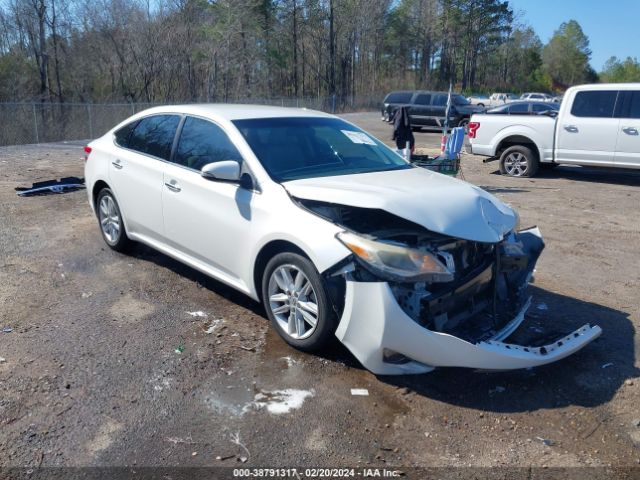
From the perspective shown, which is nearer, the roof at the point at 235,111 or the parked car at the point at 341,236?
the parked car at the point at 341,236

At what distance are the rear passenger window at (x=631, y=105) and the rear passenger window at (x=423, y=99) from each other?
16229 mm

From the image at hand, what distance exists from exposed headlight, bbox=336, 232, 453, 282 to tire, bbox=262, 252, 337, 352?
0.39m

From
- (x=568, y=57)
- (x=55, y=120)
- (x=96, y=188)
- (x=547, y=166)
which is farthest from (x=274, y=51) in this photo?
(x=568, y=57)

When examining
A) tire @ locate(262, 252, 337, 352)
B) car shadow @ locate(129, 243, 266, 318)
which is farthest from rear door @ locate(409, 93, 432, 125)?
tire @ locate(262, 252, 337, 352)

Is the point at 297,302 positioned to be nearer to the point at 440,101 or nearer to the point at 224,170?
the point at 224,170

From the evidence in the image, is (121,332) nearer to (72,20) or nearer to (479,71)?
(72,20)

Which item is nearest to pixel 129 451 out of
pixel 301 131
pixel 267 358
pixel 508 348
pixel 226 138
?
pixel 267 358

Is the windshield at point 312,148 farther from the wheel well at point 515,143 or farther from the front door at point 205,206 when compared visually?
the wheel well at point 515,143

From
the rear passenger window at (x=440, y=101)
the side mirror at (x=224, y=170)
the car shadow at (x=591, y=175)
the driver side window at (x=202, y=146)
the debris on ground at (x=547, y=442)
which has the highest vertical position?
the rear passenger window at (x=440, y=101)

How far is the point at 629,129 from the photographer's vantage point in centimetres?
1097

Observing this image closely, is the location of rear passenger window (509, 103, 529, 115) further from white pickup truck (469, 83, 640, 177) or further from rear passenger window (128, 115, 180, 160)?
rear passenger window (128, 115, 180, 160)

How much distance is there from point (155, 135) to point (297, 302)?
8.42 feet

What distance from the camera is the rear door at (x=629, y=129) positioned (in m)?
10.9

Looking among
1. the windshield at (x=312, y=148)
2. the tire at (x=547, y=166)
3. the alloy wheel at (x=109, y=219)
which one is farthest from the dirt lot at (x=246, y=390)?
the tire at (x=547, y=166)
